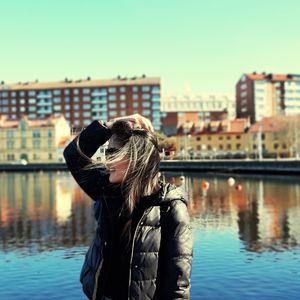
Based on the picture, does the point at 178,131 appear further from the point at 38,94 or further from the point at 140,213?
the point at 140,213

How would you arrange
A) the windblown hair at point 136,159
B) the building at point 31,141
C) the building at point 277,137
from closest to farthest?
the windblown hair at point 136,159
the building at point 277,137
the building at point 31,141

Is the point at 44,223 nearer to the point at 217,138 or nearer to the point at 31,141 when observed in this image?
the point at 217,138

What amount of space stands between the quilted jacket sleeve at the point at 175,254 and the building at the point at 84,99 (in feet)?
546

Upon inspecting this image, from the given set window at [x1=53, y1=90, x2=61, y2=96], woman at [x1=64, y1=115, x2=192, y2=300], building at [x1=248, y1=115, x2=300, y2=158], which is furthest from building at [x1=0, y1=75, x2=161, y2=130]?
woman at [x1=64, y1=115, x2=192, y2=300]

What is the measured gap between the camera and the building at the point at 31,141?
150125mm

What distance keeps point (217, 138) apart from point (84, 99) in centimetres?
5116

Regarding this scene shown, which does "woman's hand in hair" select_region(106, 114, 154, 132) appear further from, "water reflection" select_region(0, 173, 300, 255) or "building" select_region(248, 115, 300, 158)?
"building" select_region(248, 115, 300, 158)

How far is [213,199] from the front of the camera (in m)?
44.8

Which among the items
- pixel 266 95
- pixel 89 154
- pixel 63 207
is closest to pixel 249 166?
pixel 63 207

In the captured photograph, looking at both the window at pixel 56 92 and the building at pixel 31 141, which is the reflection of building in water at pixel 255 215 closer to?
the building at pixel 31 141

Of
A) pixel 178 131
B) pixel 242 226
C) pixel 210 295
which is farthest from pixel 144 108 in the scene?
pixel 210 295

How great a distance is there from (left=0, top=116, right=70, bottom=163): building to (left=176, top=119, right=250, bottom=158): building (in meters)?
34.4

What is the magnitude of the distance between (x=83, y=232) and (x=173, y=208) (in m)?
23.3

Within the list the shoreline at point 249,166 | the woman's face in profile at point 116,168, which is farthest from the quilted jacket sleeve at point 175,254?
the shoreline at point 249,166
